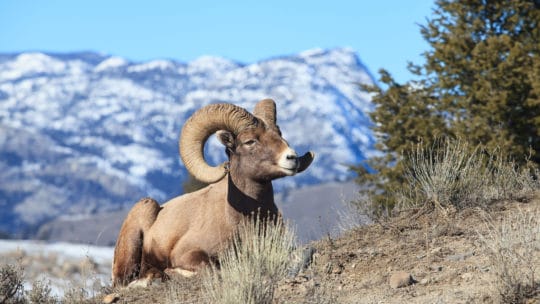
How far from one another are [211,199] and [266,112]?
127 cm

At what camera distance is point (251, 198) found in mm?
10750

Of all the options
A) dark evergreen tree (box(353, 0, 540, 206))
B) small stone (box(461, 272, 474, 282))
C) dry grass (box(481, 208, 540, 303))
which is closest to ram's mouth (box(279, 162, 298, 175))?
small stone (box(461, 272, 474, 282))

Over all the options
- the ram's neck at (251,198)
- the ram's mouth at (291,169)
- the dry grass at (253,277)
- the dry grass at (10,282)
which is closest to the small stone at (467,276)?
the dry grass at (253,277)

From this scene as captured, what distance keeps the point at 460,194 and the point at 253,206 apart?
2.42m

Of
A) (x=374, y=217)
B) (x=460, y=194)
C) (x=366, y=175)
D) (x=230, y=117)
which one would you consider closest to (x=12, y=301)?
(x=230, y=117)

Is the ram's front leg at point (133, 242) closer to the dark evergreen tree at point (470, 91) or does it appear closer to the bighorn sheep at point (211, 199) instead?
the bighorn sheep at point (211, 199)

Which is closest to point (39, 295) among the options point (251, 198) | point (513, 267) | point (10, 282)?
point (10, 282)

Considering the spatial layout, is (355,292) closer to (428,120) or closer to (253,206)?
(253,206)

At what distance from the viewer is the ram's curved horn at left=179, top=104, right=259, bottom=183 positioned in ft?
36.1

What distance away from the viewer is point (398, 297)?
8008mm

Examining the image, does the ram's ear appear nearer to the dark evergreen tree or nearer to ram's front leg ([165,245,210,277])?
ram's front leg ([165,245,210,277])

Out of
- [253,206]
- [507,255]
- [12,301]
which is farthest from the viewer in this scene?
[253,206]

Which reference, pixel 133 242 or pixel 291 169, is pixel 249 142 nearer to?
pixel 291 169

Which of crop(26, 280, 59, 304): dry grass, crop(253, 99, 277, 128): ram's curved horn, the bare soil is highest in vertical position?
crop(253, 99, 277, 128): ram's curved horn
